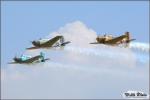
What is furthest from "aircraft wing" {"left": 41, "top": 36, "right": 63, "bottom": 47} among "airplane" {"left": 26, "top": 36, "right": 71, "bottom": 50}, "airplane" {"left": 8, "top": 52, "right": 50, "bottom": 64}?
"airplane" {"left": 8, "top": 52, "right": 50, "bottom": 64}

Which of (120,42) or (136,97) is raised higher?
(120,42)

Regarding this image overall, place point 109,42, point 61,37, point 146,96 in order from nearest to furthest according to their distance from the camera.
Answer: point 146,96
point 109,42
point 61,37

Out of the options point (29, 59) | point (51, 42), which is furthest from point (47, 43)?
point (29, 59)

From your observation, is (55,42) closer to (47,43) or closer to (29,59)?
(47,43)

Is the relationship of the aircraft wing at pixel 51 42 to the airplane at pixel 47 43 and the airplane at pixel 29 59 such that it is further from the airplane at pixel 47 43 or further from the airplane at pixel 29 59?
the airplane at pixel 29 59

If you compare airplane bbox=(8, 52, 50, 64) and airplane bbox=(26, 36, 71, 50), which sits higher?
airplane bbox=(26, 36, 71, 50)

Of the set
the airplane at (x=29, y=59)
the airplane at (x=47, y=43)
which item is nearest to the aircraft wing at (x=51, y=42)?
the airplane at (x=47, y=43)

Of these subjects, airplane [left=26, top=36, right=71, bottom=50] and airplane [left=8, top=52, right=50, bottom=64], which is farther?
airplane [left=8, top=52, right=50, bottom=64]

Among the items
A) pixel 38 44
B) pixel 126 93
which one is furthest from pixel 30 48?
pixel 126 93

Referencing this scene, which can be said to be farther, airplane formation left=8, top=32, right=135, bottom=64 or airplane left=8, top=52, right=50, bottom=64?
airplane left=8, top=52, right=50, bottom=64

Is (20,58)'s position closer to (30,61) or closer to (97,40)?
(30,61)

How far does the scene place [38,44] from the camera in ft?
450

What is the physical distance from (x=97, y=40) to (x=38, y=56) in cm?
2122

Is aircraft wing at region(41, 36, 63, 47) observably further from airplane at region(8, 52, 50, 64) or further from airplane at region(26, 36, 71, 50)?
airplane at region(8, 52, 50, 64)
